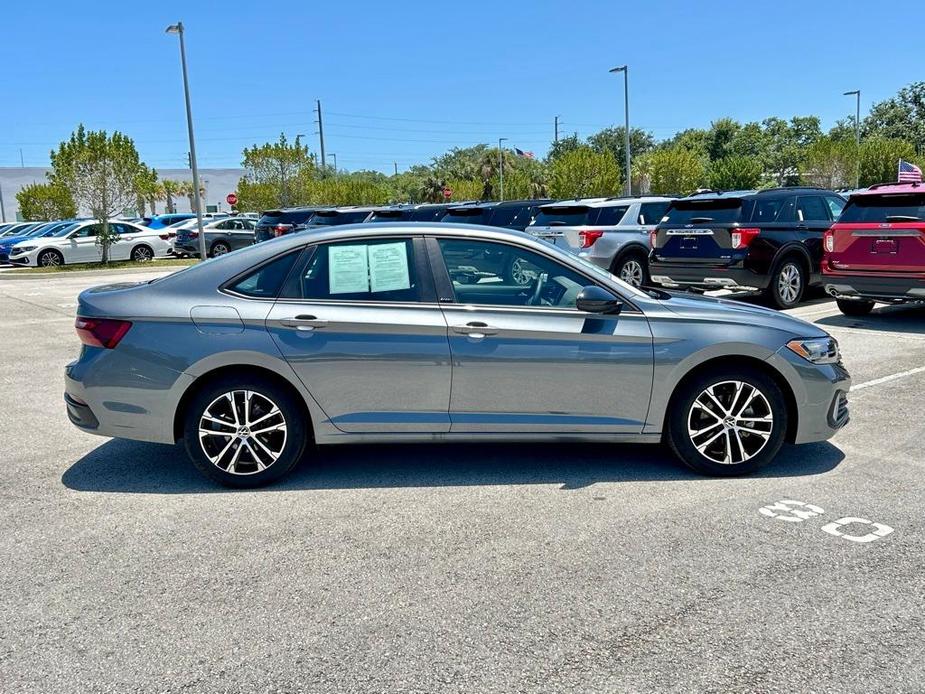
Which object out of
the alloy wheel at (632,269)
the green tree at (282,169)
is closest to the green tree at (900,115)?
the green tree at (282,169)

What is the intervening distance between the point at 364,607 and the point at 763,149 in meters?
93.4

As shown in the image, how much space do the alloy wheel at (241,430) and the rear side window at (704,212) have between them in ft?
30.2

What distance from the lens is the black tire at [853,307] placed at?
1174 centimetres

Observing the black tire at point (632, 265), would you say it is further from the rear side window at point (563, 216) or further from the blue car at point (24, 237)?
the blue car at point (24, 237)

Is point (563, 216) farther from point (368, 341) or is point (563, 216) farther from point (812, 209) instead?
point (368, 341)

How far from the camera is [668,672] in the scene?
2.97 m

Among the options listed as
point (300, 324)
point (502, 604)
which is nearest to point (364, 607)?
point (502, 604)

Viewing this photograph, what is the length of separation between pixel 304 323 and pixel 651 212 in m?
10.9

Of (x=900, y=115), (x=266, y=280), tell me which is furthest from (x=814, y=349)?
(x=900, y=115)

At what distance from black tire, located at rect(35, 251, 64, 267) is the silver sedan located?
2604cm

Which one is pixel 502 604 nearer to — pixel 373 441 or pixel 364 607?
pixel 364 607

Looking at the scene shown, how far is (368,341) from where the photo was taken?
4.77m

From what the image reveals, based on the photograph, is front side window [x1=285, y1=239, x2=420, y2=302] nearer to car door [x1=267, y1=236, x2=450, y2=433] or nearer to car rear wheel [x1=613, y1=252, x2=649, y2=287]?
car door [x1=267, y1=236, x2=450, y2=433]

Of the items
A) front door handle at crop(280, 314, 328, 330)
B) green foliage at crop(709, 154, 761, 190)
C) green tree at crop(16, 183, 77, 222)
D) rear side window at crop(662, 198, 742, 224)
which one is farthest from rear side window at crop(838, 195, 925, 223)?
green tree at crop(16, 183, 77, 222)
